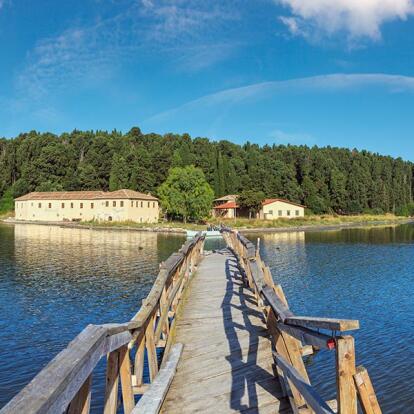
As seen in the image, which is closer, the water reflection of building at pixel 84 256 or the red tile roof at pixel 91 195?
the water reflection of building at pixel 84 256

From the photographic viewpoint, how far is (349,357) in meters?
3.45

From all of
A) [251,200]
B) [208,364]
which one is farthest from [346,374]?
[251,200]

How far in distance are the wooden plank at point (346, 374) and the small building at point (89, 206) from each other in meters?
76.1

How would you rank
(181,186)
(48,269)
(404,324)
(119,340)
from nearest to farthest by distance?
1. (119,340)
2. (404,324)
3. (48,269)
4. (181,186)

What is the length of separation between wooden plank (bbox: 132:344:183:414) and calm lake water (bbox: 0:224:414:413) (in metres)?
3.35

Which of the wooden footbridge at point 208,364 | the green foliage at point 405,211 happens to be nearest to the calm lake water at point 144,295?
the wooden footbridge at point 208,364

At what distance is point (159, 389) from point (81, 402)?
2.57 meters

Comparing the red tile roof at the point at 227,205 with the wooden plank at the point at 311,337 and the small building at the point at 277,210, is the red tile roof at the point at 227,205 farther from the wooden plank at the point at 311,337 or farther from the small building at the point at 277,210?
the wooden plank at the point at 311,337

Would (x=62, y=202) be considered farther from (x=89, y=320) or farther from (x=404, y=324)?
(x=404, y=324)

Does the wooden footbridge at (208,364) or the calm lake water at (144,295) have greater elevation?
the wooden footbridge at (208,364)

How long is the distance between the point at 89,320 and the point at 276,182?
86.8 m

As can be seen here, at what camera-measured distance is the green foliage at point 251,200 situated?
266ft

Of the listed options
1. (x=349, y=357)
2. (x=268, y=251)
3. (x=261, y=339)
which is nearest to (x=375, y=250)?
(x=268, y=251)

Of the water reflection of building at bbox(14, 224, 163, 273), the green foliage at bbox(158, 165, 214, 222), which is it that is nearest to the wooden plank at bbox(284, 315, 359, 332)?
the water reflection of building at bbox(14, 224, 163, 273)
